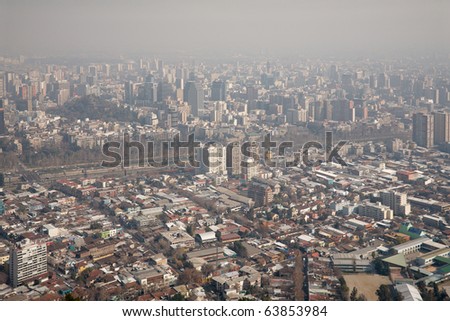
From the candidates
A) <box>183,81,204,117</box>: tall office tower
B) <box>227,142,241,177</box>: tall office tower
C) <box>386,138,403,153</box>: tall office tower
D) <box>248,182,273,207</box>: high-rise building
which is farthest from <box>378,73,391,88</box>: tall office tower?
<box>248,182,273,207</box>: high-rise building

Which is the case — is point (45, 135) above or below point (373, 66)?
below

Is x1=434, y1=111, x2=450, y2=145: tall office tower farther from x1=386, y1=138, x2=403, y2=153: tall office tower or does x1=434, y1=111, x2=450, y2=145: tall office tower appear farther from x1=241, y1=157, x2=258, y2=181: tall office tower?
x1=241, y1=157, x2=258, y2=181: tall office tower

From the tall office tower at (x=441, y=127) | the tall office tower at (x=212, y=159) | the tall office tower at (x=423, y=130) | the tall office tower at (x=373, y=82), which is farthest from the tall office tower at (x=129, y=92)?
the tall office tower at (x=441, y=127)

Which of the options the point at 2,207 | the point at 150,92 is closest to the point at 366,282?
the point at 2,207

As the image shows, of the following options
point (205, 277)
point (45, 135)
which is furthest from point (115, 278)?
point (45, 135)

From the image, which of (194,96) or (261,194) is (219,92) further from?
(261,194)
